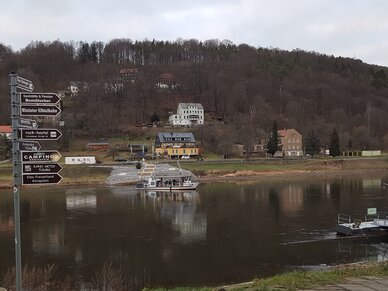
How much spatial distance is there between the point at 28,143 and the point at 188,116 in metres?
120

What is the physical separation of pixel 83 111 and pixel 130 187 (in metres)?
66.4

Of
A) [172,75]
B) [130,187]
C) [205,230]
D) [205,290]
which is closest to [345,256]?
[205,230]

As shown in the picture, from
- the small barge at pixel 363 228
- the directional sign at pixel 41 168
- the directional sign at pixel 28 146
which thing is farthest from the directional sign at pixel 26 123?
the small barge at pixel 363 228

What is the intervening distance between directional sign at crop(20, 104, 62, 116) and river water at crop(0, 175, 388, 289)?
38.9ft

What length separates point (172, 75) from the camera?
163000 mm

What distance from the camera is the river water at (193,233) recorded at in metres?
21.1

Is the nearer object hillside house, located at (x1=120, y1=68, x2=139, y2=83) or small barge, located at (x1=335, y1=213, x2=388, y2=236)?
small barge, located at (x1=335, y1=213, x2=388, y2=236)

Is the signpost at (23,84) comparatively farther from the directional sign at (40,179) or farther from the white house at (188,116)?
the white house at (188,116)

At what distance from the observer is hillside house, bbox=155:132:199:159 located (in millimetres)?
92875

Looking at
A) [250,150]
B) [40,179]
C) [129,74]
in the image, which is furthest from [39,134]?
[129,74]

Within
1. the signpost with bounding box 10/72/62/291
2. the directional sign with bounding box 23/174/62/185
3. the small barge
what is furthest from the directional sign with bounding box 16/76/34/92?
the small barge

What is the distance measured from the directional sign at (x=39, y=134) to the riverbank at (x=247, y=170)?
57336 mm

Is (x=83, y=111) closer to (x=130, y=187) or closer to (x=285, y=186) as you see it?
(x=130, y=187)

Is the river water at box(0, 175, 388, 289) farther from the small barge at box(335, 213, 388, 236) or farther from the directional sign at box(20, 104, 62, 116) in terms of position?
the directional sign at box(20, 104, 62, 116)
